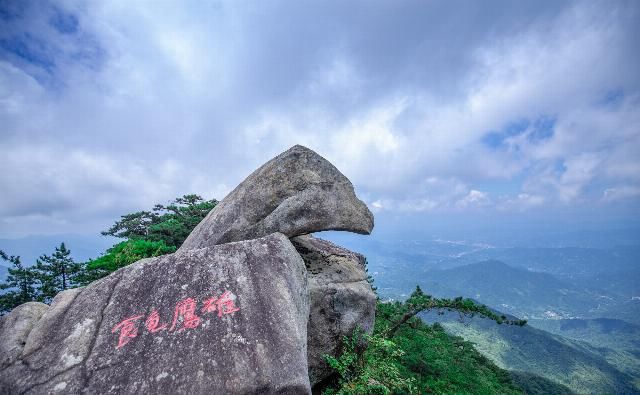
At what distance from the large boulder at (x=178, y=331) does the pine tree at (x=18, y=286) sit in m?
24.5

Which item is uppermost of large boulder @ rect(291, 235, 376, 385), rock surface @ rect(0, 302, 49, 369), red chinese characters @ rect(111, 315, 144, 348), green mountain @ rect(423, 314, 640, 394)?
rock surface @ rect(0, 302, 49, 369)

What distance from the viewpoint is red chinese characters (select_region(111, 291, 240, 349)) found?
5.91 m

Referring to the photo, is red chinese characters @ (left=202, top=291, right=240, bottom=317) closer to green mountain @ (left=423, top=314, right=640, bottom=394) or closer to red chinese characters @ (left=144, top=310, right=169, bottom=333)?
red chinese characters @ (left=144, top=310, right=169, bottom=333)

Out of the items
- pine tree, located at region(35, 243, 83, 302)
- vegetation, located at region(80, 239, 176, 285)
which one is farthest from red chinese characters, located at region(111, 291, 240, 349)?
pine tree, located at region(35, 243, 83, 302)

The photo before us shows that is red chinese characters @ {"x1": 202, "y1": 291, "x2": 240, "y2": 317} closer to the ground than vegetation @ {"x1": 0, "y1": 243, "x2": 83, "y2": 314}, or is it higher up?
closer to the ground

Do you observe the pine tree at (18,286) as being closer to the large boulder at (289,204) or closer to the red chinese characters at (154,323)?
the large boulder at (289,204)

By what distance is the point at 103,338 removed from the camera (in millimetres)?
5922

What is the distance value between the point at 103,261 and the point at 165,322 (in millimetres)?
11907

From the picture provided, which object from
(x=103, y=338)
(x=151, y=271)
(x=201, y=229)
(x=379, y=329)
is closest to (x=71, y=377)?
(x=103, y=338)

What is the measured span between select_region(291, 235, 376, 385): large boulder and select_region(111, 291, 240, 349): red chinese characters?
155 inches

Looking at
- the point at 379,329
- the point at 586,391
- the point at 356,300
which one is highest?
the point at 356,300

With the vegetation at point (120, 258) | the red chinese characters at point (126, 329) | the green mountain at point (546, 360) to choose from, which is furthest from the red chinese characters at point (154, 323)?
the green mountain at point (546, 360)

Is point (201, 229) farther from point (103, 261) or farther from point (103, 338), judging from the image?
point (103, 261)

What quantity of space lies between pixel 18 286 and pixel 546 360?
152m
